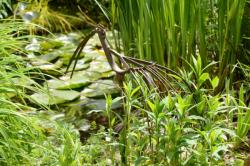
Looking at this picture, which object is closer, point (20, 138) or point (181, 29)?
point (20, 138)

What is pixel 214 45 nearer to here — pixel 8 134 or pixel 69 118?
pixel 69 118

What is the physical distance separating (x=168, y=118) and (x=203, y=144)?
0.14 meters

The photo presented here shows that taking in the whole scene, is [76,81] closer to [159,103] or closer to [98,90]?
[98,90]

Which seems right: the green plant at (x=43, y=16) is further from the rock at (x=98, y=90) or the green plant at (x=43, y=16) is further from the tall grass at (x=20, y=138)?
the tall grass at (x=20, y=138)

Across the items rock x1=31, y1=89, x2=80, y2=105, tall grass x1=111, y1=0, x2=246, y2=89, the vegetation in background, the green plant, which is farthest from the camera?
the green plant

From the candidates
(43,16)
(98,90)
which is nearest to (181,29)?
(98,90)

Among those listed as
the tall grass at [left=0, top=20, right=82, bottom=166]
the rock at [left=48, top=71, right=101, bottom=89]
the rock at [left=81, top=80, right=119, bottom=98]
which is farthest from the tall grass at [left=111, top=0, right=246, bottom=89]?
the tall grass at [left=0, top=20, right=82, bottom=166]

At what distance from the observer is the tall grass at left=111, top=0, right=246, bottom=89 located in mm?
2248

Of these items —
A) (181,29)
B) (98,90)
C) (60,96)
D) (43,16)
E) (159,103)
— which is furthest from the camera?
(43,16)

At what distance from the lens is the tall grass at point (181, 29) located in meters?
2.25

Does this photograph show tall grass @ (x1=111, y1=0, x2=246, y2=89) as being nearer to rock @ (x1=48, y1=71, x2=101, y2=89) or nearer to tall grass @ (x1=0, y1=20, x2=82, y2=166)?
rock @ (x1=48, y1=71, x2=101, y2=89)

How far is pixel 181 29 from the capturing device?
226 cm

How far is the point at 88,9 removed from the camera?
4.93m

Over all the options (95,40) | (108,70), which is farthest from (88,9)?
(108,70)
